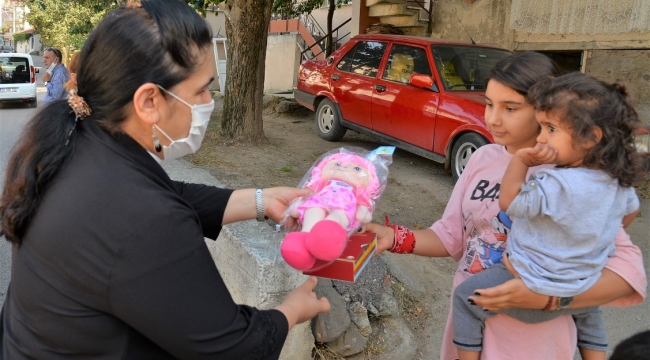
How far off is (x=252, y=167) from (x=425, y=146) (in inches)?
97.8

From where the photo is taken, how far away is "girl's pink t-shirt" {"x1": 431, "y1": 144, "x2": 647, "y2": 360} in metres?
1.71

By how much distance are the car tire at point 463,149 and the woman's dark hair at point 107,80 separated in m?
5.60

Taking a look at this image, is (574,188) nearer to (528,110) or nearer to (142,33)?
(528,110)

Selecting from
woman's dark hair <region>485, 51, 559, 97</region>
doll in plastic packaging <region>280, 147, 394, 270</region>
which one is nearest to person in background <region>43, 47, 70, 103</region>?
doll in plastic packaging <region>280, 147, 394, 270</region>

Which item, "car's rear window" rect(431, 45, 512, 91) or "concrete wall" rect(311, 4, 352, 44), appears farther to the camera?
"concrete wall" rect(311, 4, 352, 44)

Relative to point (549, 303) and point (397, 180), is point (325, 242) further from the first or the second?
point (397, 180)

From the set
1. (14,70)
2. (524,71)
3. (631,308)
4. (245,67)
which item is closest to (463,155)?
(631,308)

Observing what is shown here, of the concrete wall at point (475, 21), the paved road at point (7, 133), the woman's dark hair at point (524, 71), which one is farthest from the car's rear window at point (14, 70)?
the woman's dark hair at point (524, 71)

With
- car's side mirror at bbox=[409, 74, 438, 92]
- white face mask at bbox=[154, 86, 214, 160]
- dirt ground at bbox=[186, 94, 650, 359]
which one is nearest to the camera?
white face mask at bbox=[154, 86, 214, 160]

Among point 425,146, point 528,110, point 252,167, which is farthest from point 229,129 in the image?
point 528,110

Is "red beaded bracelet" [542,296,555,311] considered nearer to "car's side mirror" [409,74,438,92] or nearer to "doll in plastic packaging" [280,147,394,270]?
"doll in plastic packaging" [280,147,394,270]

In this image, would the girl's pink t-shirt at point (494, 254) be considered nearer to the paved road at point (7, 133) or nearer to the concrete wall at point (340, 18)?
the paved road at point (7, 133)

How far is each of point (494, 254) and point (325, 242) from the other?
670 millimetres

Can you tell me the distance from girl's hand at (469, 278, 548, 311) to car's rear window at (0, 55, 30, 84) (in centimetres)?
1940
